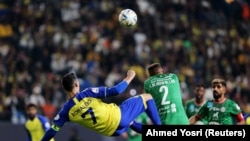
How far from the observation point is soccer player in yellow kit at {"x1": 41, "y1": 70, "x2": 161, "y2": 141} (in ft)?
43.3

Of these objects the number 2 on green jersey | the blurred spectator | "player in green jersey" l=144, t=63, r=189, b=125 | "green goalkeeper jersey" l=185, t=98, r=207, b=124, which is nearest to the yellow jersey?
"green goalkeeper jersey" l=185, t=98, r=207, b=124

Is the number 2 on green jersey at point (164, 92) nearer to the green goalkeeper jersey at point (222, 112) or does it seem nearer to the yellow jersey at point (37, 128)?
the green goalkeeper jersey at point (222, 112)

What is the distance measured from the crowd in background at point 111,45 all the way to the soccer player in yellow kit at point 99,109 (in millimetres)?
9396

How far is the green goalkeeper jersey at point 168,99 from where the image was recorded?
13836 mm

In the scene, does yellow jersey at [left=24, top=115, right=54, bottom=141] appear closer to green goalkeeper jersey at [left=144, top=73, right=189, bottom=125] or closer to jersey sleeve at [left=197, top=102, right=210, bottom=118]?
jersey sleeve at [left=197, top=102, right=210, bottom=118]

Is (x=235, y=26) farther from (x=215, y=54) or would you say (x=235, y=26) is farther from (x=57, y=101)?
(x=57, y=101)

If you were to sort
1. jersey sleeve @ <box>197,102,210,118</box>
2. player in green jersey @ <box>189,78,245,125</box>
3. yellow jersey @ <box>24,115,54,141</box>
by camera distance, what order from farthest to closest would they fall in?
yellow jersey @ <box>24,115,54,141</box>
jersey sleeve @ <box>197,102,210,118</box>
player in green jersey @ <box>189,78,245,125</box>

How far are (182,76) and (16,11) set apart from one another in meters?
5.76

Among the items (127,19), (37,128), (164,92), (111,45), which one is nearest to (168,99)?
(164,92)

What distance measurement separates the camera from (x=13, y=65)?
24703mm

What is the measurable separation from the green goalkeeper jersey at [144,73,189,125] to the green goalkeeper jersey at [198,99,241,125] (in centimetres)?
65

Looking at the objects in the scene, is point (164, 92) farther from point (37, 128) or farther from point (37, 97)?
point (37, 97)

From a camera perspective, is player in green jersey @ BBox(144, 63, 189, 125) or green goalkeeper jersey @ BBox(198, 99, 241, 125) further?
green goalkeeper jersey @ BBox(198, 99, 241, 125)

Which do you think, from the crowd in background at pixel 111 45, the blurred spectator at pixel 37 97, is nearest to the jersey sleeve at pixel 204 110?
the crowd in background at pixel 111 45
